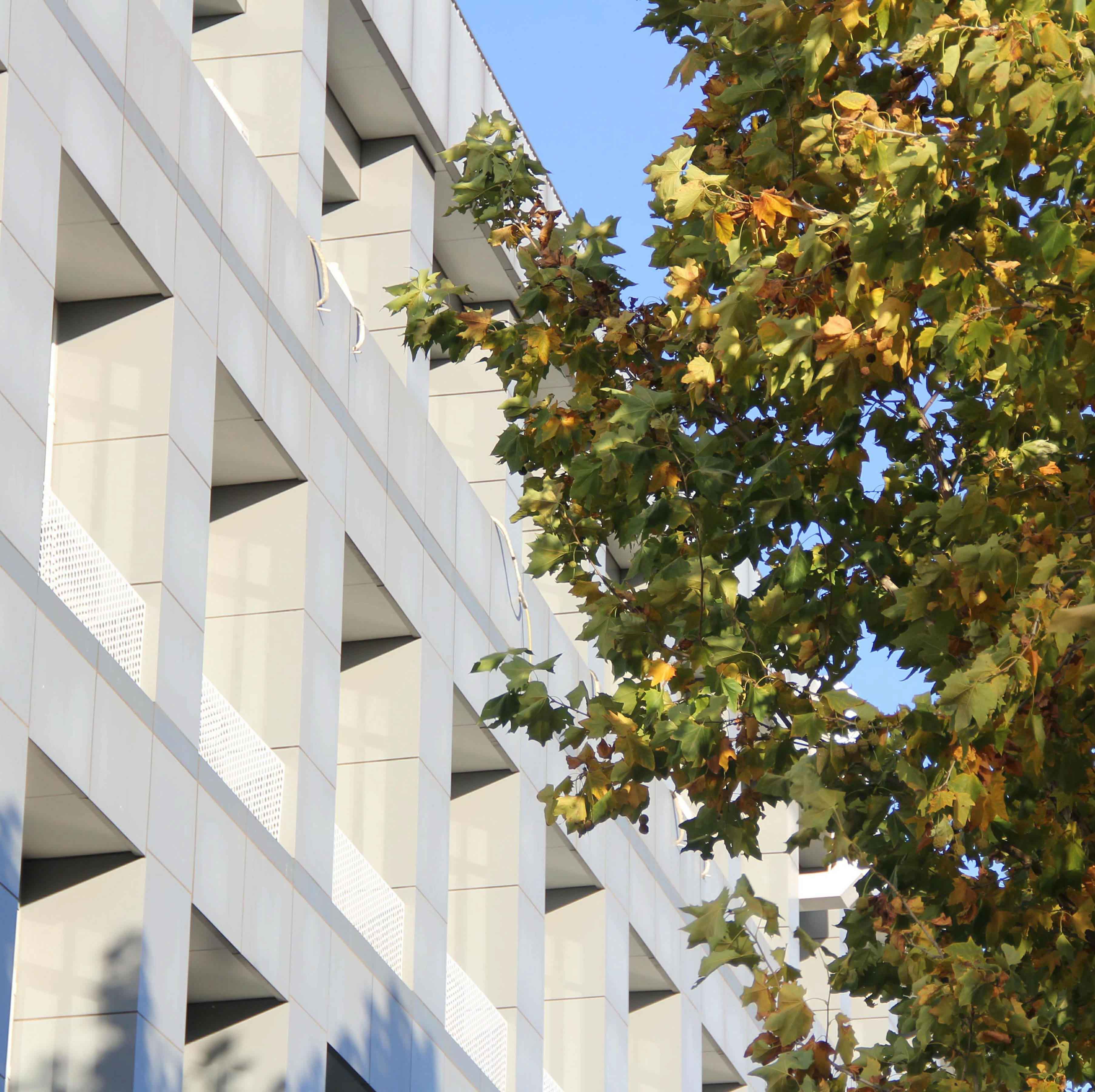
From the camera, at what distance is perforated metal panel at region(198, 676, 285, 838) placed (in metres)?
19.8

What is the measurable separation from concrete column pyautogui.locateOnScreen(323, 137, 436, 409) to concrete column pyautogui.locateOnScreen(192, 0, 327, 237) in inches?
95.7

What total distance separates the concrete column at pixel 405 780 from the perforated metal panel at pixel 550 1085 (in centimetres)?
486

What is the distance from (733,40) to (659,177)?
0.73 metres

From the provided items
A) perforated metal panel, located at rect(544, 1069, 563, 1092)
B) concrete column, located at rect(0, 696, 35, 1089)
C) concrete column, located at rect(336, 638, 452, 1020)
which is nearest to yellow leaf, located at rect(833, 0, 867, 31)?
concrete column, located at rect(0, 696, 35, 1089)

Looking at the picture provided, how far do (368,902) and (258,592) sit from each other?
3602 mm

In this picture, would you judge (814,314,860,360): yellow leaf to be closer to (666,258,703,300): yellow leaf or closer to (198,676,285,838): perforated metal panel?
(666,258,703,300): yellow leaf

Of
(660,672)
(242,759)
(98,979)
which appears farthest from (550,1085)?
(660,672)

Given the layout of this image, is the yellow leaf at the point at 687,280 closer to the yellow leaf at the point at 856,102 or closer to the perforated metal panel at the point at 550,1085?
the yellow leaf at the point at 856,102

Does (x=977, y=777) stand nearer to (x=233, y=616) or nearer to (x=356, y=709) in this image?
(x=233, y=616)

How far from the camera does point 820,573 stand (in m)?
10.6

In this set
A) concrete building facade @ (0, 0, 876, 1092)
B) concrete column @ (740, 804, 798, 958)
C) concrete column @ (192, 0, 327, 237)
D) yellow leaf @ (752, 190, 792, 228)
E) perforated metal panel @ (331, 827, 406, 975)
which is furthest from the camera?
concrete column @ (740, 804, 798, 958)

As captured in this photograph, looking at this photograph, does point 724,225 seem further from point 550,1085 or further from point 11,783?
point 550,1085

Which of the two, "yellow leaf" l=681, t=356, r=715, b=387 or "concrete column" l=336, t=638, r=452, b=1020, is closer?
"yellow leaf" l=681, t=356, r=715, b=387

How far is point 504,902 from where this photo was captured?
88.6ft
